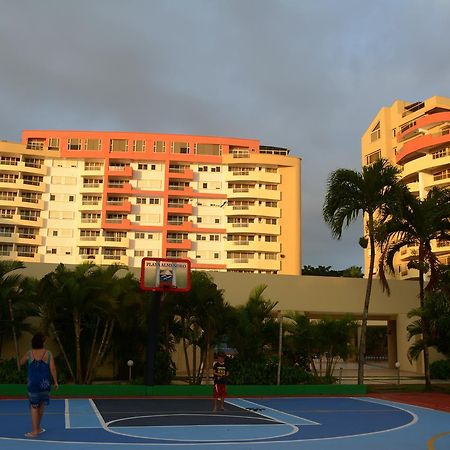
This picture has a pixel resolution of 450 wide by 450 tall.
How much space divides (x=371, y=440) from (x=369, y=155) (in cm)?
6631

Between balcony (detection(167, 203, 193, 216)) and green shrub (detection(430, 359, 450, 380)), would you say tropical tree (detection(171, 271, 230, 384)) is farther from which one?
balcony (detection(167, 203, 193, 216))

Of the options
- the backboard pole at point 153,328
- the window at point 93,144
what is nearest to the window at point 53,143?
the window at point 93,144

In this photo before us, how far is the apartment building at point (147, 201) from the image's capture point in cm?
6819

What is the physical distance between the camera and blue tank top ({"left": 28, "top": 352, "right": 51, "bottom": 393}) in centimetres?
946

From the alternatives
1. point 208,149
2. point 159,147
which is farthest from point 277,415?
point 208,149

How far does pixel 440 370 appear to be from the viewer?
25.6 metres

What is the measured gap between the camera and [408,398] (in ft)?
61.4

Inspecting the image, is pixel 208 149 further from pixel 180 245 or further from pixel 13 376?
pixel 13 376

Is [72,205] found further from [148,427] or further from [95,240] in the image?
[148,427]

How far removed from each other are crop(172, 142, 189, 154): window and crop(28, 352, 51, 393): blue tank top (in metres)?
62.6

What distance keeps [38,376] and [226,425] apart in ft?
13.8

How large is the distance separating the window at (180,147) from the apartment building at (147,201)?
124 millimetres

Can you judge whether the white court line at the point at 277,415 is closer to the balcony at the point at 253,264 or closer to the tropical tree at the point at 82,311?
the tropical tree at the point at 82,311

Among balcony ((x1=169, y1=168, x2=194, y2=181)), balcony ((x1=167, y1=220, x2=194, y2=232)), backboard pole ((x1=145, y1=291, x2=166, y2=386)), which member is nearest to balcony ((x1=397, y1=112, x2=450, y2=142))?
balcony ((x1=169, y1=168, x2=194, y2=181))
